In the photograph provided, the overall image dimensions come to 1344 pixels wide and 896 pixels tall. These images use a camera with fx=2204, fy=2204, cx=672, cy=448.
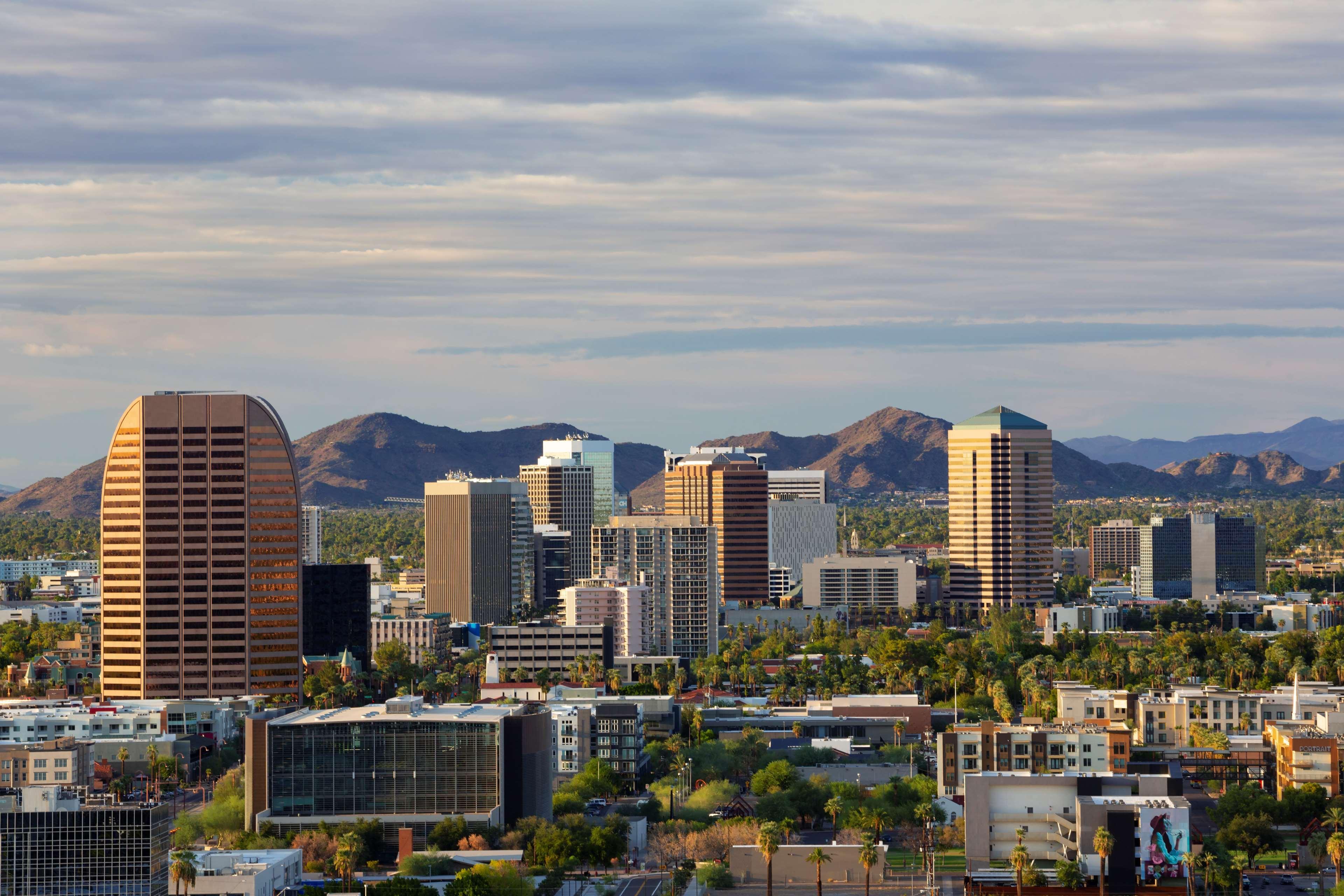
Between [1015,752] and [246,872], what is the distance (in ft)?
206

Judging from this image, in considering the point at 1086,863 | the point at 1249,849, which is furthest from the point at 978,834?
the point at 1249,849

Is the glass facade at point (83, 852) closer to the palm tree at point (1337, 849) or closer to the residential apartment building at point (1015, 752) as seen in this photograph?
the residential apartment building at point (1015, 752)

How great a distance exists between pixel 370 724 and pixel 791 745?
2072 inches

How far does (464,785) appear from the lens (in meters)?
151

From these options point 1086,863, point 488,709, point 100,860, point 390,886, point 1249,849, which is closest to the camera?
point 100,860

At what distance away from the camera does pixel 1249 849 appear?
143 meters

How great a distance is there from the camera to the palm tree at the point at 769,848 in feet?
433

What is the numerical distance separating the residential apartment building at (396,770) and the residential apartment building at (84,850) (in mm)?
39048

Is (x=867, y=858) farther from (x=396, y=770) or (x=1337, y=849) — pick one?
(x=396, y=770)

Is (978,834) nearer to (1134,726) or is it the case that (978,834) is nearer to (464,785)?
(464,785)

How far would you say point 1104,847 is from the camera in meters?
130

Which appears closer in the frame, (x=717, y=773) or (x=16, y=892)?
(x=16, y=892)

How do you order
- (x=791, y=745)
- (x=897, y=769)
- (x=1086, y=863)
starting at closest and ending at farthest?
(x=1086, y=863) < (x=897, y=769) < (x=791, y=745)

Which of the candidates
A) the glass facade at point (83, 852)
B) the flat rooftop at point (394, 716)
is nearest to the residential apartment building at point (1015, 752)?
the flat rooftop at point (394, 716)
